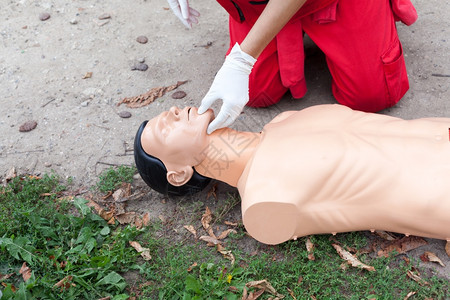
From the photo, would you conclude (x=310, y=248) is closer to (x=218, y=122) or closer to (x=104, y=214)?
(x=218, y=122)

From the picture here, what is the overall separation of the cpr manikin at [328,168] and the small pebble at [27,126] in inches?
49.6

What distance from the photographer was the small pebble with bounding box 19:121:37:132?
10.3 ft

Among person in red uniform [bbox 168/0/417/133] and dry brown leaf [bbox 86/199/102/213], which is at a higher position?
person in red uniform [bbox 168/0/417/133]

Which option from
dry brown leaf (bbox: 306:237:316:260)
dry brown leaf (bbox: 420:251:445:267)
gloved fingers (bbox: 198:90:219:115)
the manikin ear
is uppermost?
gloved fingers (bbox: 198:90:219:115)

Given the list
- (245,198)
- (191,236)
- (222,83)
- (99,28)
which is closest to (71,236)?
(191,236)

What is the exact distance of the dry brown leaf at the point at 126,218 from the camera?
2.48 m

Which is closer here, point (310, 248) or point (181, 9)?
point (310, 248)

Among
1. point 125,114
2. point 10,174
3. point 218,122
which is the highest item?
point 218,122

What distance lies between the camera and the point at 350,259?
84.9 inches

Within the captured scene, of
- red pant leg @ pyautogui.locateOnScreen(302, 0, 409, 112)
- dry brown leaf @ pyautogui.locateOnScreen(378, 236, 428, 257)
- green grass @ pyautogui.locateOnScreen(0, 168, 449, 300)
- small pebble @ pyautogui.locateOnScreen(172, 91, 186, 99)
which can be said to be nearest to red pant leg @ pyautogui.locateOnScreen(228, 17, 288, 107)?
red pant leg @ pyautogui.locateOnScreen(302, 0, 409, 112)

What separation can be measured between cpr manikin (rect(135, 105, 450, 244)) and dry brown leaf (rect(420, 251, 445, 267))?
0.16 m

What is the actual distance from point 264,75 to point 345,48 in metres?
0.53

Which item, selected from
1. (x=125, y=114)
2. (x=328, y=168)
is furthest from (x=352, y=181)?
(x=125, y=114)

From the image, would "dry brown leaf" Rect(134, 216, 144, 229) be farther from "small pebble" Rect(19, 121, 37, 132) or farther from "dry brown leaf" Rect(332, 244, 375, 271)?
"small pebble" Rect(19, 121, 37, 132)
